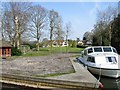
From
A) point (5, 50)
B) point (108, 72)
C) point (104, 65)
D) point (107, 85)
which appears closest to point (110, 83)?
point (107, 85)

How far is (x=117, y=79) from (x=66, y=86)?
8.98 meters

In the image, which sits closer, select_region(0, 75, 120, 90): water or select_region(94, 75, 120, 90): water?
select_region(0, 75, 120, 90): water

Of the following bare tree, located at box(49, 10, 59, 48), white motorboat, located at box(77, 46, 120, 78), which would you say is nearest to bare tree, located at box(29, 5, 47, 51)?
bare tree, located at box(49, 10, 59, 48)

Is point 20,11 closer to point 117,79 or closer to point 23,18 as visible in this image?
point 23,18

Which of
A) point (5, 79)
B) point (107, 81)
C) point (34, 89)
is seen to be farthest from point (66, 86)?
point (107, 81)

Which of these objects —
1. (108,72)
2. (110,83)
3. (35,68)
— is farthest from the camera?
(35,68)

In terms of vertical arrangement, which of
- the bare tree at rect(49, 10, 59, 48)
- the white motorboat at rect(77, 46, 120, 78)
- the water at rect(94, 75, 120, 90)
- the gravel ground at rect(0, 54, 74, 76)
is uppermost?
the bare tree at rect(49, 10, 59, 48)

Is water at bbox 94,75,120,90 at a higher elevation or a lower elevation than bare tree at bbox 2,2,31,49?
lower

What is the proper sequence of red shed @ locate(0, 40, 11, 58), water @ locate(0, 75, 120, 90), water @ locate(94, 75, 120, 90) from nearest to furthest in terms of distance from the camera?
1. water @ locate(0, 75, 120, 90)
2. water @ locate(94, 75, 120, 90)
3. red shed @ locate(0, 40, 11, 58)

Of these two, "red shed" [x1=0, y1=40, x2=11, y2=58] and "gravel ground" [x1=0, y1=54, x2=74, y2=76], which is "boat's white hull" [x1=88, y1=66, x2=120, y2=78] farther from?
"red shed" [x1=0, y1=40, x2=11, y2=58]

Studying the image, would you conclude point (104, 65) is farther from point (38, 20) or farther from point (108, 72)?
point (38, 20)

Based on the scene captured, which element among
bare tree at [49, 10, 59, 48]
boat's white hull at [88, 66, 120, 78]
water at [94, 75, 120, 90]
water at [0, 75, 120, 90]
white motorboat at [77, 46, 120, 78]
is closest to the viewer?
water at [0, 75, 120, 90]

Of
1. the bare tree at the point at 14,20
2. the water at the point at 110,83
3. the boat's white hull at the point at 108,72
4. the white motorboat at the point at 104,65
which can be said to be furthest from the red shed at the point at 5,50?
the water at the point at 110,83

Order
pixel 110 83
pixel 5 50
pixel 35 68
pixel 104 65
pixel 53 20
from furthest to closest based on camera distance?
1. pixel 53 20
2. pixel 5 50
3. pixel 35 68
4. pixel 104 65
5. pixel 110 83
